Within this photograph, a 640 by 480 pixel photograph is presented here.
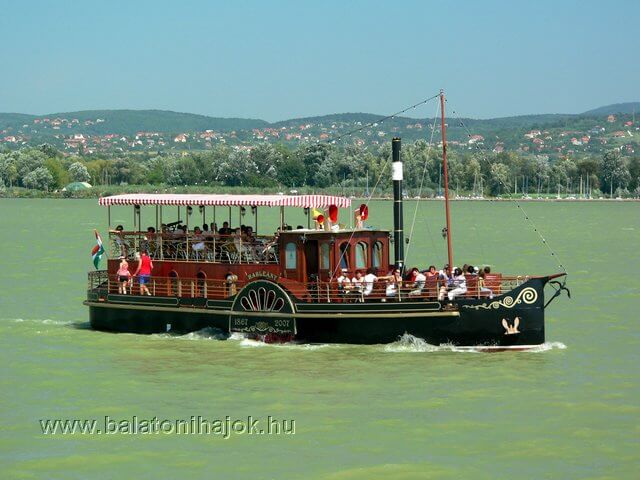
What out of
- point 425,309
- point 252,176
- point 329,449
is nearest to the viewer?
point 329,449

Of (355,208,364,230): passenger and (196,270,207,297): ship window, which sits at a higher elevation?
(355,208,364,230): passenger

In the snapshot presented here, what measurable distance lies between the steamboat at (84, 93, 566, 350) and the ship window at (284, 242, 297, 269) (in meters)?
0.02

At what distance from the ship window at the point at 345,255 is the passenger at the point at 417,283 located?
1862mm

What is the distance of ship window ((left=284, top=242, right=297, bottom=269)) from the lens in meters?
30.1

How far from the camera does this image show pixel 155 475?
64.3 ft

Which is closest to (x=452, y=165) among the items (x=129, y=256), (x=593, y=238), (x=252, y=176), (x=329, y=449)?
(x=252, y=176)

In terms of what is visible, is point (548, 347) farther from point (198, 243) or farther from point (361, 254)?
point (198, 243)

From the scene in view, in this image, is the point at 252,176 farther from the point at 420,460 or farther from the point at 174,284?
the point at 420,460

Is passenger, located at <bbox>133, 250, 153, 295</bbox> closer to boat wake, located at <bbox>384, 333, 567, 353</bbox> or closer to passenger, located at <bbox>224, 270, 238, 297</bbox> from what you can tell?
passenger, located at <bbox>224, 270, 238, 297</bbox>

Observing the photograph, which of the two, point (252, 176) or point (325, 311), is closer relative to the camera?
point (325, 311)

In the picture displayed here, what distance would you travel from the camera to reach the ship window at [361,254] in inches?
1192

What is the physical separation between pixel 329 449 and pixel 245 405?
124 inches

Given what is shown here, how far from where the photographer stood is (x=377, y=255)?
30812mm

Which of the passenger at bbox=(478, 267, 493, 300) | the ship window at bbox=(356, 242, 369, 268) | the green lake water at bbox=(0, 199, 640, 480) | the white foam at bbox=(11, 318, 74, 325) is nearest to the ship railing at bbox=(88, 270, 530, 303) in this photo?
the passenger at bbox=(478, 267, 493, 300)
